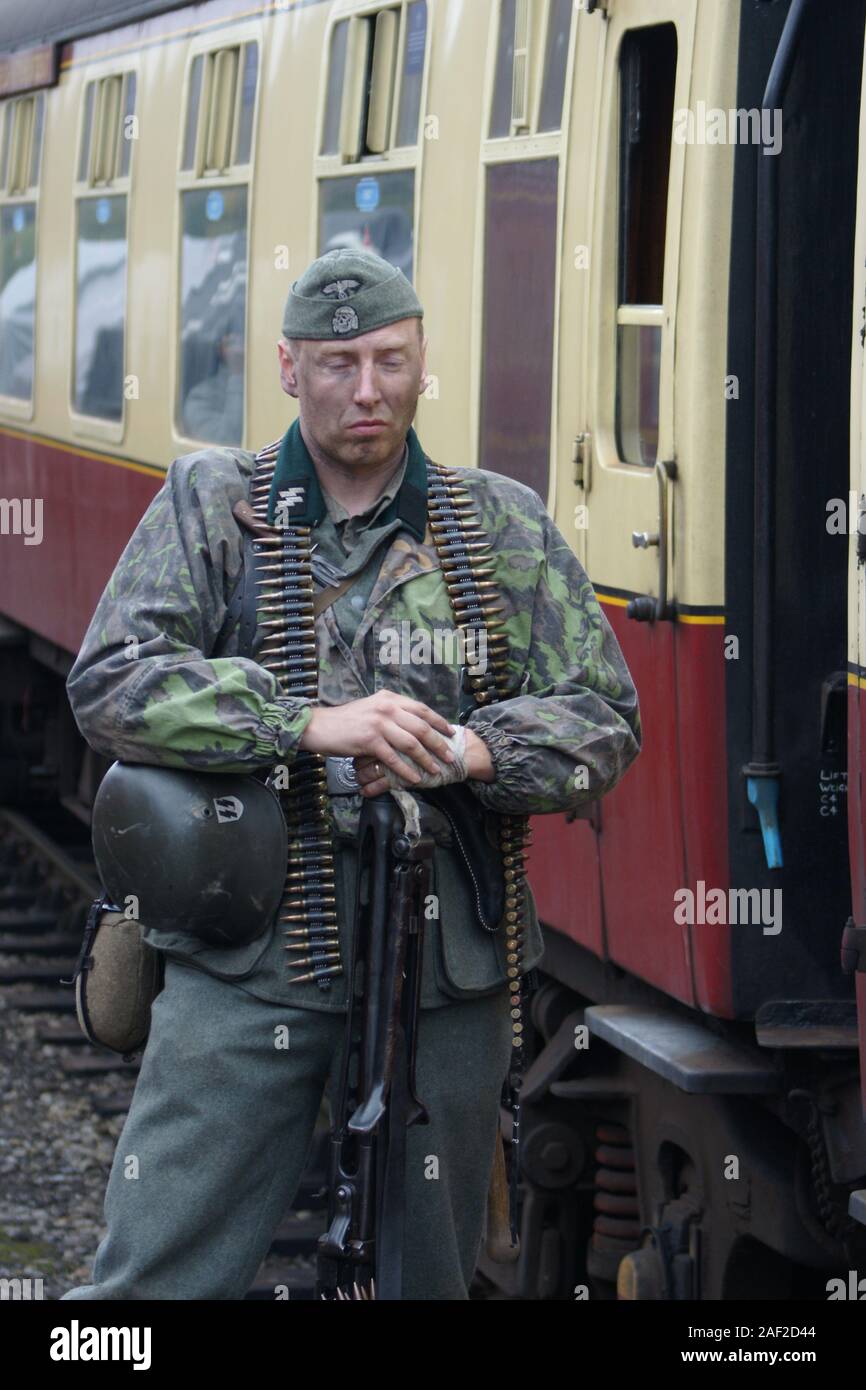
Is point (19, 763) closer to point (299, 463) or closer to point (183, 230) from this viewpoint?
point (183, 230)

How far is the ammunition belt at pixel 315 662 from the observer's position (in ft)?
11.6

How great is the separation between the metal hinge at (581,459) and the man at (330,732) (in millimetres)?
1624

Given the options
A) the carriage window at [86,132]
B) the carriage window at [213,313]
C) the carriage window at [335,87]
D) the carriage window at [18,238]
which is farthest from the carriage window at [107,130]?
the carriage window at [335,87]

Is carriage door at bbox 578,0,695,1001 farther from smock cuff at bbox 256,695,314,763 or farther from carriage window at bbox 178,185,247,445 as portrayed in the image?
carriage window at bbox 178,185,247,445

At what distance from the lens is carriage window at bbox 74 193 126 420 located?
9.49m

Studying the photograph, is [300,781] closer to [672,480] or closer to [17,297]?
[672,480]

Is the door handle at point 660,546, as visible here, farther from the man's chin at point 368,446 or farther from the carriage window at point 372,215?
the carriage window at point 372,215

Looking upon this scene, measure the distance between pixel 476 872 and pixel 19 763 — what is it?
9576 millimetres

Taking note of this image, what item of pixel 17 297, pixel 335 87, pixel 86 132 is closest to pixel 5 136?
pixel 17 297

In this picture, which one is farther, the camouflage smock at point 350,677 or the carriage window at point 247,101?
the carriage window at point 247,101

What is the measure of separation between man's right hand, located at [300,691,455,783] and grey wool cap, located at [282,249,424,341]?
517mm

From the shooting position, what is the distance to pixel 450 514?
144 inches

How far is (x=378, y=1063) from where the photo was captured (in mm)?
3451
